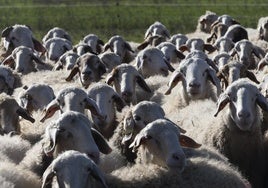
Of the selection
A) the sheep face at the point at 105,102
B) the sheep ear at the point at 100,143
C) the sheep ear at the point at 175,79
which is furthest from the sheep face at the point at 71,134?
the sheep ear at the point at 175,79

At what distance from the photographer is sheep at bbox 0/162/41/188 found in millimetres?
6012

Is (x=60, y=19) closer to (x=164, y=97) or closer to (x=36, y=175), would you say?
(x=164, y=97)

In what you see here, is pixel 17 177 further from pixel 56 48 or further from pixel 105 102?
pixel 56 48

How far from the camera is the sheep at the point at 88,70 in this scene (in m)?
10.6

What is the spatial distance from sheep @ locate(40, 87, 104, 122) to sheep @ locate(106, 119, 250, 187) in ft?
3.65

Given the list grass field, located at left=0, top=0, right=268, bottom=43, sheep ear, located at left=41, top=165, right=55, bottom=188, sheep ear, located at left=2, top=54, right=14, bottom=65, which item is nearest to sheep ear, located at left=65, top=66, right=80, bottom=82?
sheep ear, located at left=2, top=54, right=14, bottom=65

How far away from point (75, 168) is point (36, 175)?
115 centimetres

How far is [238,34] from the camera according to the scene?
15125 millimetres

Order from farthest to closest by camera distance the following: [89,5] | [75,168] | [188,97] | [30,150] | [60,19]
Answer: [89,5]
[60,19]
[188,97]
[30,150]
[75,168]

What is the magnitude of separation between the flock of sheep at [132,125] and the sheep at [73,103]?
0.01 meters

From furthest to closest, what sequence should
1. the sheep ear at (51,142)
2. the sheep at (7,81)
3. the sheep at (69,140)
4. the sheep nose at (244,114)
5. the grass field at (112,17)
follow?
the grass field at (112,17) < the sheep at (7,81) < the sheep nose at (244,114) < the sheep ear at (51,142) < the sheep at (69,140)

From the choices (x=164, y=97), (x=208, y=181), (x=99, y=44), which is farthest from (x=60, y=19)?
(x=208, y=181)

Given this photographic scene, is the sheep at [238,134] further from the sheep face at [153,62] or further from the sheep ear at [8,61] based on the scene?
the sheep ear at [8,61]

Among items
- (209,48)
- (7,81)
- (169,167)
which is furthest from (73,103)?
(209,48)
